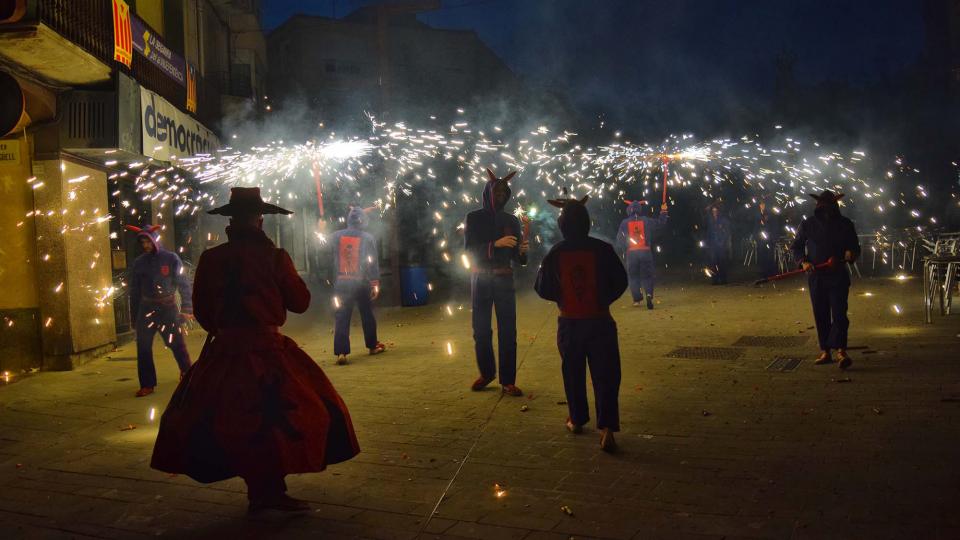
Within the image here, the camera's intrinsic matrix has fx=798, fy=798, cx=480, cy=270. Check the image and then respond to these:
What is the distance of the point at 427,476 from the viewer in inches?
196

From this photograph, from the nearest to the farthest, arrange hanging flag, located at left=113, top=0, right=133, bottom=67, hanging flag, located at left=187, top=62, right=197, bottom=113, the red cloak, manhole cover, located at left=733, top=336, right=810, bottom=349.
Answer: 1. the red cloak
2. manhole cover, located at left=733, top=336, right=810, bottom=349
3. hanging flag, located at left=113, top=0, right=133, bottom=67
4. hanging flag, located at left=187, top=62, right=197, bottom=113

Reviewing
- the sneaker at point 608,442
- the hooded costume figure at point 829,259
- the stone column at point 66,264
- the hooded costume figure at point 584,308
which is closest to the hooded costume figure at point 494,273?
the hooded costume figure at point 584,308

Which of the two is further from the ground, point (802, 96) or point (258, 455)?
point (802, 96)

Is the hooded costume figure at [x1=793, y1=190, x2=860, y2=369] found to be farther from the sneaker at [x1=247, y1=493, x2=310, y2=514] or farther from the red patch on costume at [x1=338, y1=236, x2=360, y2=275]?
the sneaker at [x1=247, y1=493, x2=310, y2=514]

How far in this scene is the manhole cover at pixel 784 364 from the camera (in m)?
7.98

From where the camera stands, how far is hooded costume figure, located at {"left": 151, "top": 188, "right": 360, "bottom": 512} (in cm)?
405

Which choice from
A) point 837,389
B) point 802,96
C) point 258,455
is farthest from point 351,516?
point 802,96

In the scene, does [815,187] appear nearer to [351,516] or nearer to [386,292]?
[386,292]

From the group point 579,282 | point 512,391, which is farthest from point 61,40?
point 579,282

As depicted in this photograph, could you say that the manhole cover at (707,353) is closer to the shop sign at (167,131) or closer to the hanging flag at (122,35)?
the shop sign at (167,131)

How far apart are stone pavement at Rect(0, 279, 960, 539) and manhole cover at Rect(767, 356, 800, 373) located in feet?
0.49

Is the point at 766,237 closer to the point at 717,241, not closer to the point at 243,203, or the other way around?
the point at 717,241

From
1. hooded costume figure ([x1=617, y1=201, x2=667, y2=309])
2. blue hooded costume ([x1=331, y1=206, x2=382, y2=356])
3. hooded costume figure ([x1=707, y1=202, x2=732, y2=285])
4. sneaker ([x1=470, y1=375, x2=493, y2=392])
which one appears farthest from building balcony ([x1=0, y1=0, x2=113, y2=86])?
hooded costume figure ([x1=707, y1=202, x2=732, y2=285])

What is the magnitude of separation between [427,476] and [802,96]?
32.2 metres
